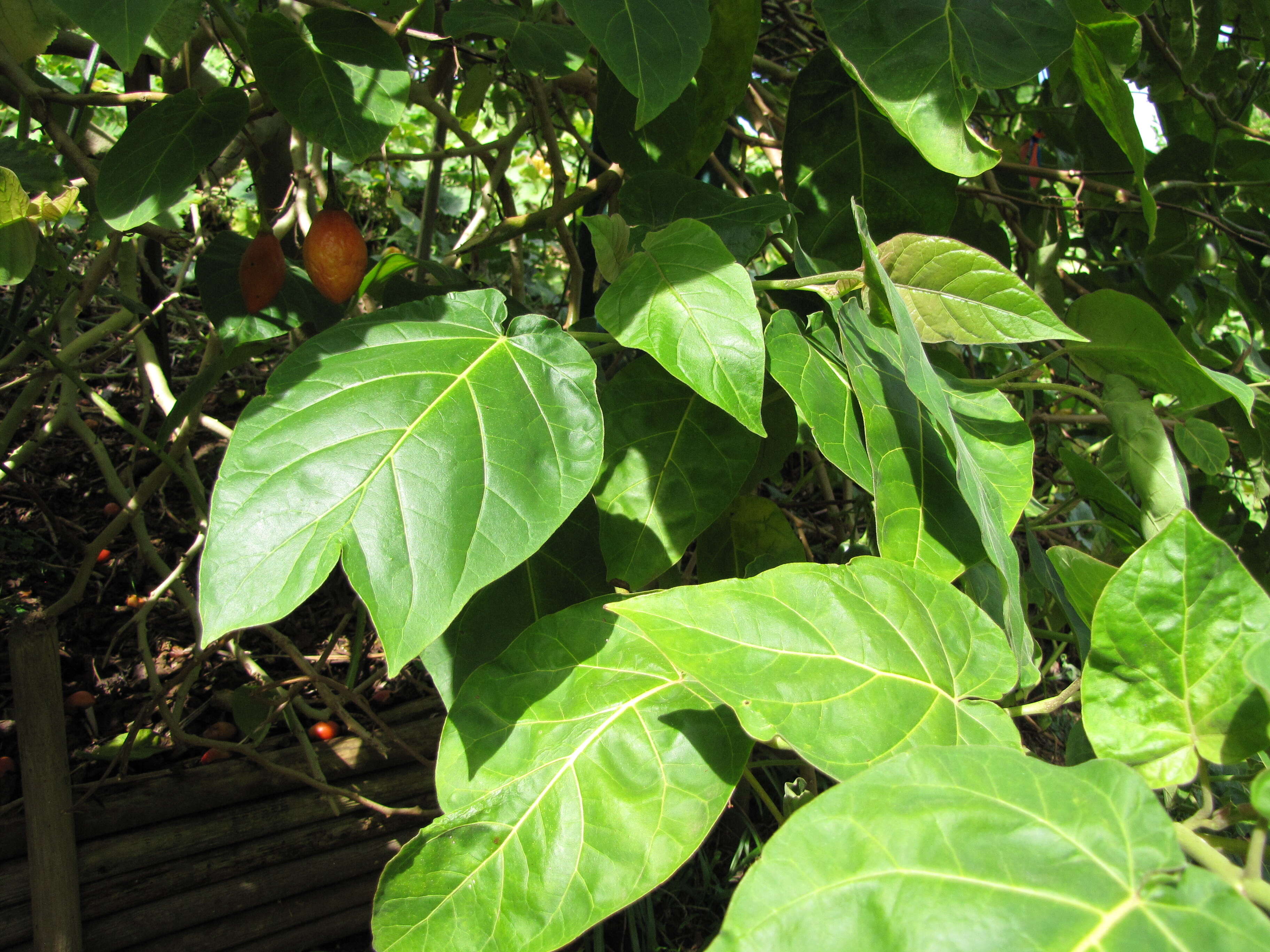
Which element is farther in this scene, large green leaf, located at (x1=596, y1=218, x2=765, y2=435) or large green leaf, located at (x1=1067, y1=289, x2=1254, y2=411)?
large green leaf, located at (x1=1067, y1=289, x2=1254, y2=411)

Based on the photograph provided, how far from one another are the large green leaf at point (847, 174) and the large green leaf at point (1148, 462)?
0.33 meters

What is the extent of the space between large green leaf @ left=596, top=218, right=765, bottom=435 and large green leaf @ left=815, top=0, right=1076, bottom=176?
28 cm

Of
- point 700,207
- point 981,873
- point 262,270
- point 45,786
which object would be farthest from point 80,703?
point 981,873

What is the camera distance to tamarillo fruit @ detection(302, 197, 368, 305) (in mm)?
955

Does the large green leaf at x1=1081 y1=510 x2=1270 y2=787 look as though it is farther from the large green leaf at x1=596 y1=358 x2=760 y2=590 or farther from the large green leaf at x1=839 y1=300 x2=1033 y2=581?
the large green leaf at x1=596 y1=358 x2=760 y2=590

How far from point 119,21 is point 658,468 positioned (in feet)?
1.90

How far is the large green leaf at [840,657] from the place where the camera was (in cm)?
49

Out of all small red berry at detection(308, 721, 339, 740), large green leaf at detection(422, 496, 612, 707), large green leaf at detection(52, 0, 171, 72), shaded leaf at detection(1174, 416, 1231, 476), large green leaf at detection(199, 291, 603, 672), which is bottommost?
small red berry at detection(308, 721, 339, 740)

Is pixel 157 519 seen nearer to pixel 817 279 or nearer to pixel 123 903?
pixel 123 903

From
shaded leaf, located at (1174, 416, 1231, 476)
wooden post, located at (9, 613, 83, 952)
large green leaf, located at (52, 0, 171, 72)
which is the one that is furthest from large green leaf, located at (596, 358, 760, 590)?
wooden post, located at (9, 613, 83, 952)

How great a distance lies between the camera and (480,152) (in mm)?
1413

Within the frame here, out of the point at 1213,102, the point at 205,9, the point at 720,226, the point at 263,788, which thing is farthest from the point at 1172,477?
the point at 205,9

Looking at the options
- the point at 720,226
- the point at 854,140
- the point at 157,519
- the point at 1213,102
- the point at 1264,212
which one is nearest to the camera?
the point at 720,226

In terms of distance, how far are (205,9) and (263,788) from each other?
1374 millimetres
